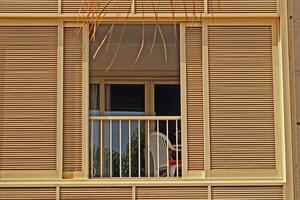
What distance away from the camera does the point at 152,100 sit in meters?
5.11

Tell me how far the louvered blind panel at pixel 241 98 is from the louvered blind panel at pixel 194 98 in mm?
108

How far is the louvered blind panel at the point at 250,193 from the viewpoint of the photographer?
15.9 feet

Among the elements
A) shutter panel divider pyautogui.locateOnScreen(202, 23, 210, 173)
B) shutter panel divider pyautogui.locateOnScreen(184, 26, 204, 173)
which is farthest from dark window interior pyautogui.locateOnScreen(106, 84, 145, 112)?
shutter panel divider pyautogui.locateOnScreen(202, 23, 210, 173)

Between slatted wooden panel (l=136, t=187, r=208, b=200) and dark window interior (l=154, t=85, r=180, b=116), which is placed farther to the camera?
dark window interior (l=154, t=85, r=180, b=116)

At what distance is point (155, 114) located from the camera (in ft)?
16.7

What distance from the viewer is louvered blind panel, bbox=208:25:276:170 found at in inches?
196

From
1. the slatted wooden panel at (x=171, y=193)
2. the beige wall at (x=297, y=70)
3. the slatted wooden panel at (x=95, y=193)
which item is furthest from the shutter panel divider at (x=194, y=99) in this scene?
the beige wall at (x=297, y=70)

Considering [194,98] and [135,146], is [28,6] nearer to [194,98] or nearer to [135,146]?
[135,146]

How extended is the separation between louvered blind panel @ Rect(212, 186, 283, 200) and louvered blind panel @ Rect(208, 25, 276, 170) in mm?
210

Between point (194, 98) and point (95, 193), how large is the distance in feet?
4.33

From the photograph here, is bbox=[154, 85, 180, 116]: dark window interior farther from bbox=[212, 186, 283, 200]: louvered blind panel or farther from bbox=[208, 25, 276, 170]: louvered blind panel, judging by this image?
bbox=[212, 186, 283, 200]: louvered blind panel

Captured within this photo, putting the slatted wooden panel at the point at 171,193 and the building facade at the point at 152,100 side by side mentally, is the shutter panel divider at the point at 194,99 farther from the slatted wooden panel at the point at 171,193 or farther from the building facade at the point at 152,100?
the slatted wooden panel at the point at 171,193

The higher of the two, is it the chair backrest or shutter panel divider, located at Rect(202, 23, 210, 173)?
shutter panel divider, located at Rect(202, 23, 210, 173)

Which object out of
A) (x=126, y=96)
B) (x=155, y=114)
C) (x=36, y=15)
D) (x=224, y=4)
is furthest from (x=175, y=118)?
(x=36, y=15)
